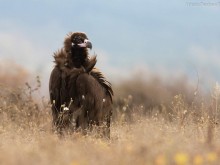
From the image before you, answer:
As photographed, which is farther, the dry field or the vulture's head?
the vulture's head

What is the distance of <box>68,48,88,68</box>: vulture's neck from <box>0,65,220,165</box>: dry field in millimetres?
1313

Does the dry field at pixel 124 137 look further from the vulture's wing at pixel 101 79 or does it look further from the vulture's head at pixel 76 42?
the vulture's head at pixel 76 42

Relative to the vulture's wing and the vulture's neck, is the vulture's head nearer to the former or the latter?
the vulture's neck

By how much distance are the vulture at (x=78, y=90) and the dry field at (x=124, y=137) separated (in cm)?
39

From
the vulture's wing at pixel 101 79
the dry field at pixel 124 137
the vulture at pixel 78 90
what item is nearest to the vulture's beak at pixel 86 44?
the vulture at pixel 78 90

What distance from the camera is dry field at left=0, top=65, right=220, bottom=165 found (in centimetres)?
711

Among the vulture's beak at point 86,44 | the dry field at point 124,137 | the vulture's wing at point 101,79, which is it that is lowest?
the dry field at point 124,137

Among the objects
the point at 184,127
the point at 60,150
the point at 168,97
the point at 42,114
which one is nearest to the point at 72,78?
the point at 184,127

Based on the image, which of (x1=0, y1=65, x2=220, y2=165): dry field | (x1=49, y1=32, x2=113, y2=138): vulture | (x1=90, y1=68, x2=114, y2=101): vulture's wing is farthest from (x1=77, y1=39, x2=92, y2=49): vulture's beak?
(x1=0, y1=65, x2=220, y2=165): dry field

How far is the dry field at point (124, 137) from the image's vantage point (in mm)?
7109

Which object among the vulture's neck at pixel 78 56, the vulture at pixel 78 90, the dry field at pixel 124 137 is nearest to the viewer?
the dry field at pixel 124 137

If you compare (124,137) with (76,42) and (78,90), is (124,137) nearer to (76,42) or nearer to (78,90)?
(78,90)

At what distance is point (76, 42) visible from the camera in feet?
39.1

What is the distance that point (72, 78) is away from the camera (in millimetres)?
11328
